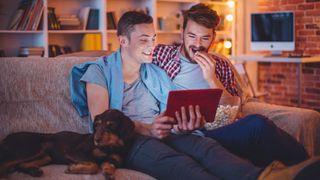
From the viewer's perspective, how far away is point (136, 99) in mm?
2488

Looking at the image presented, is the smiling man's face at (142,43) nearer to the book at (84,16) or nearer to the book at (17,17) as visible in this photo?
the book at (17,17)

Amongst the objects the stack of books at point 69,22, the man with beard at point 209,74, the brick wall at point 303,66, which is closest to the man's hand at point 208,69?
the man with beard at point 209,74

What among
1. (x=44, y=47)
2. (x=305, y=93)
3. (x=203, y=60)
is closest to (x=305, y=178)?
(x=203, y=60)

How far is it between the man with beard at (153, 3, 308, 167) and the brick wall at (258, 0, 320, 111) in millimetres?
3167

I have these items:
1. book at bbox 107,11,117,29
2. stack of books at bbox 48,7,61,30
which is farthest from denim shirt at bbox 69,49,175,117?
book at bbox 107,11,117,29

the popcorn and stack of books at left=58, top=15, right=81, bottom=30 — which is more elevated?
stack of books at left=58, top=15, right=81, bottom=30

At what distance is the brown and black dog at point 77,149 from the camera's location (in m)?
1.97

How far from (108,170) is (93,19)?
3.31 m

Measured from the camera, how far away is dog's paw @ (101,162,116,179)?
1944mm

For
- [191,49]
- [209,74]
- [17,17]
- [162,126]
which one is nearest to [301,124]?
[209,74]

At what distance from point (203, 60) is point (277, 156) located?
0.61 metres

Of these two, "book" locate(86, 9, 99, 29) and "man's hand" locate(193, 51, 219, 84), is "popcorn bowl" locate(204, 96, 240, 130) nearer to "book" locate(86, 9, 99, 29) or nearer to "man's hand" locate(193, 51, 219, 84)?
"man's hand" locate(193, 51, 219, 84)

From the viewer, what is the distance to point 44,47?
4738 mm

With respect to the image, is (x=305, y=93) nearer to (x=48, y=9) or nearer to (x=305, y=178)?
(x=48, y=9)
